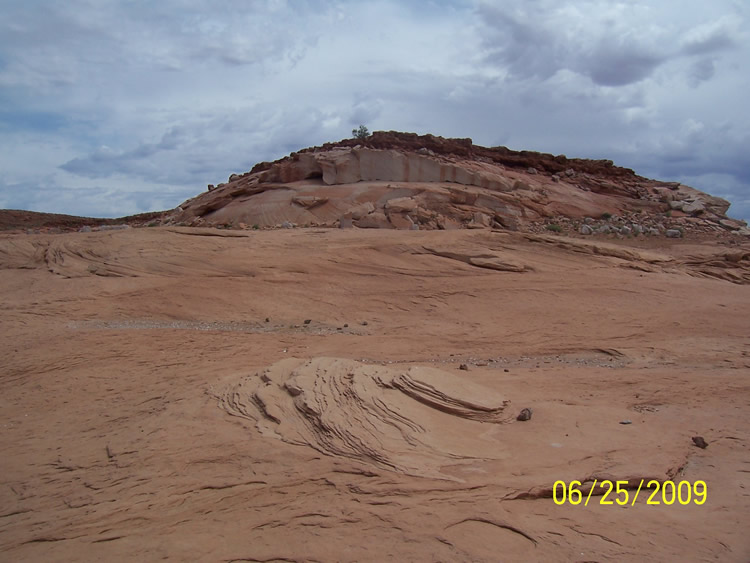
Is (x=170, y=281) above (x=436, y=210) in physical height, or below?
below

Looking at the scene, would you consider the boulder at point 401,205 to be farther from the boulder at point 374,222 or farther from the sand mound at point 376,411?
the sand mound at point 376,411

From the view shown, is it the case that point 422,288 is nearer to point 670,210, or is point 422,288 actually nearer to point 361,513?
point 361,513

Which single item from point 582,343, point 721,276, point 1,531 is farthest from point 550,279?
point 1,531

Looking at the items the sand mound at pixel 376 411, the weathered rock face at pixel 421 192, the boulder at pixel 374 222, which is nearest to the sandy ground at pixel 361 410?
the sand mound at pixel 376 411

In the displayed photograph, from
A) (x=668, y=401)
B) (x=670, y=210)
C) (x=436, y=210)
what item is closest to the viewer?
(x=668, y=401)

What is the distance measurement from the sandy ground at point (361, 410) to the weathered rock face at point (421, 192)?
5.02m

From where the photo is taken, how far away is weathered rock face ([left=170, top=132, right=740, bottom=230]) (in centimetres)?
1683

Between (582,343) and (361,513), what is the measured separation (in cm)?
611

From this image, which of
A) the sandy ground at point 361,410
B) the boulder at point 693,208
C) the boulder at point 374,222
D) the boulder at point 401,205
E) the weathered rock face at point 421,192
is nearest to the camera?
the sandy ground at point 361,410

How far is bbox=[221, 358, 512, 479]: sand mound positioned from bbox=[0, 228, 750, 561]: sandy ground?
24mm

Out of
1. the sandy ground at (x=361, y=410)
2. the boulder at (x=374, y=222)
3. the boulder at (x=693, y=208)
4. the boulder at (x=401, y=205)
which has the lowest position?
the sandy ground at (x=361, y=410)

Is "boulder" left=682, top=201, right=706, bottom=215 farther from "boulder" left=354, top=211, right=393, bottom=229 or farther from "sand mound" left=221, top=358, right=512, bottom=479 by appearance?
"sand mound" left=221, top=358, right=512, bottom=479

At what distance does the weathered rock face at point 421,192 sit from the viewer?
16828 millimetres

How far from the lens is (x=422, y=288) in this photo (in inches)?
445
